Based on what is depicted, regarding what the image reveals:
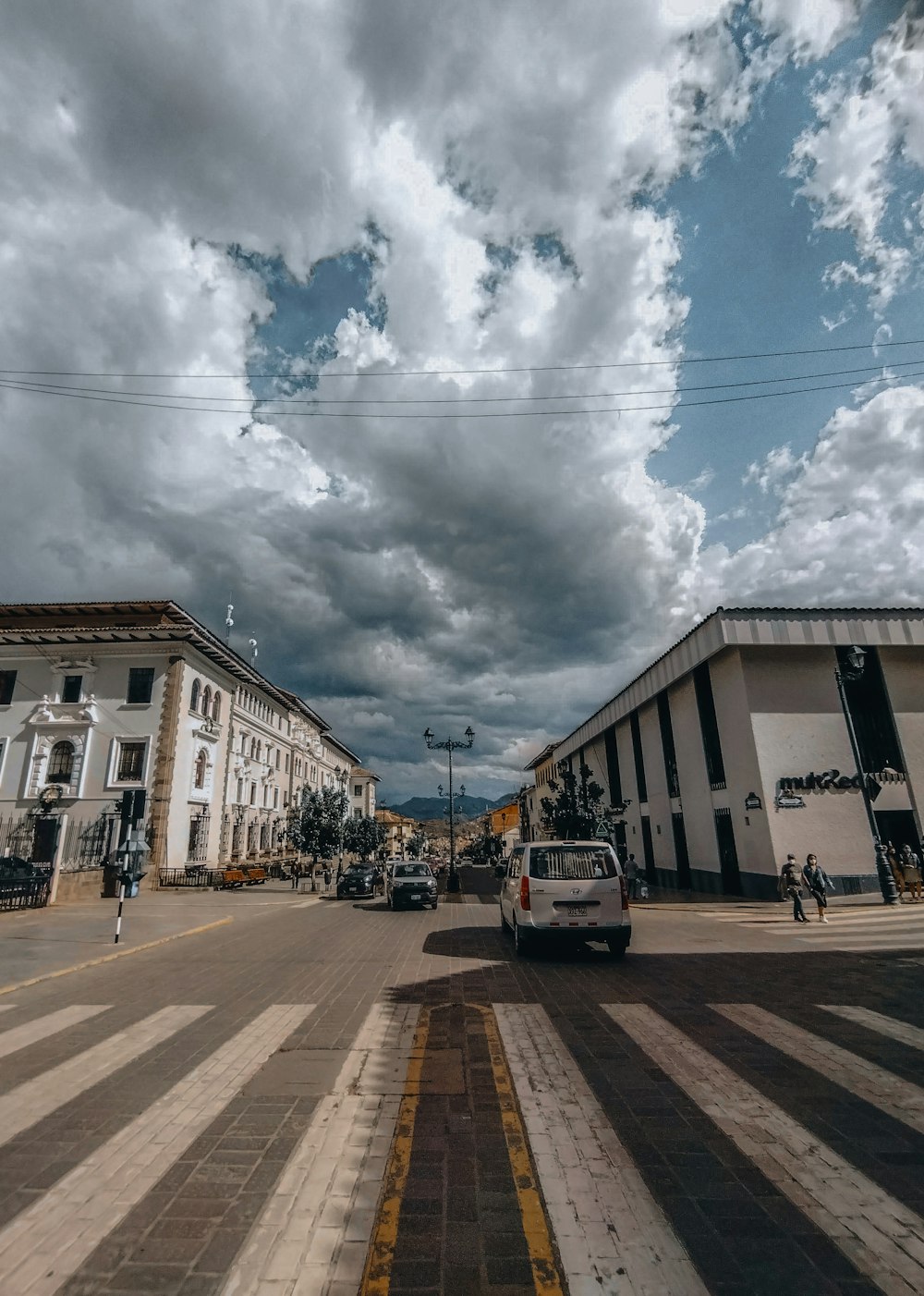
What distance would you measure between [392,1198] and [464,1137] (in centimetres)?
81

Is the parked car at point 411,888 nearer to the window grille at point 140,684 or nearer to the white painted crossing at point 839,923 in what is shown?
the white painted crossing at point 839,923

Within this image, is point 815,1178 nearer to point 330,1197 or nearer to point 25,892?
point 330,1197

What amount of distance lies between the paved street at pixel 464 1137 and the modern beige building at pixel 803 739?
12975 mm

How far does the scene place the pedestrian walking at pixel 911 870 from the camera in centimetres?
1845

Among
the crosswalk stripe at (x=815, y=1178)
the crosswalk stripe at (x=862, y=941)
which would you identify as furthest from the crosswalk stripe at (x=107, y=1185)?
the crosswalk stripe at (x=862, y=941)

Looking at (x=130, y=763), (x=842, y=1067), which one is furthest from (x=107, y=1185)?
(x=130, y=763)

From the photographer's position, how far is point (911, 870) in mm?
18719

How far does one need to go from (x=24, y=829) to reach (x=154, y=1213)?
34.1m

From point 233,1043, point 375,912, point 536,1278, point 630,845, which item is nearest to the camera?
point 536,1278

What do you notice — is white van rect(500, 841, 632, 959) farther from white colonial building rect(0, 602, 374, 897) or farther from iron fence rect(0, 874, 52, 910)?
white colonial building rect(0, 602, 374, 897)

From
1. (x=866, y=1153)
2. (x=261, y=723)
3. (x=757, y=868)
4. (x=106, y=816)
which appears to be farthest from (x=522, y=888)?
(x=261, y=723)

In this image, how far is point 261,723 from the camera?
44.7 meters

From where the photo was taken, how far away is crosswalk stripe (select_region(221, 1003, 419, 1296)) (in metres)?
2.57

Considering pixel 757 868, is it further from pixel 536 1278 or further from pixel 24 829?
pixel 24 829
